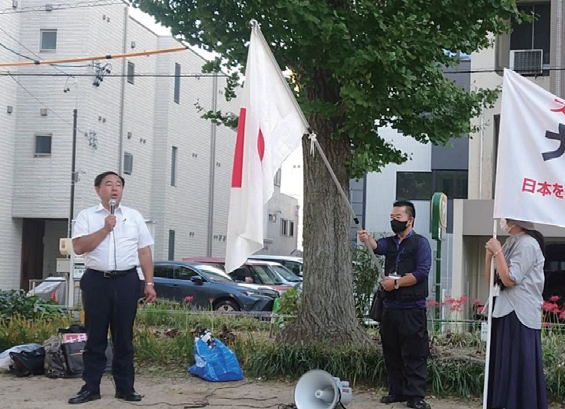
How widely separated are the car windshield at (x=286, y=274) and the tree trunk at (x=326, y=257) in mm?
12293

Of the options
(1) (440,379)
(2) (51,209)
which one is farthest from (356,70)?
(2) (51,209)

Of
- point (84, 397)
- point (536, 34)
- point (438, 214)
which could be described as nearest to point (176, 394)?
point (84, 397)

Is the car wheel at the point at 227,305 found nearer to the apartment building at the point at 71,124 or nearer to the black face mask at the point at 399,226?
the apartment building at the point at 71,124

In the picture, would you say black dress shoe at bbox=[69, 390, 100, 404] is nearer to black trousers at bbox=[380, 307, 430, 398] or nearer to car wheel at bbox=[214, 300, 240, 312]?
black trousers at bbox=[380, 307, 430, 398]

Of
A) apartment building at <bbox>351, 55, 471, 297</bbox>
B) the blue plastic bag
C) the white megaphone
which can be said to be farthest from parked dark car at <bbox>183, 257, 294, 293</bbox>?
the white megaphone

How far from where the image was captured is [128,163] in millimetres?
30750

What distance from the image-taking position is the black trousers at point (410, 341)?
24.5 ft

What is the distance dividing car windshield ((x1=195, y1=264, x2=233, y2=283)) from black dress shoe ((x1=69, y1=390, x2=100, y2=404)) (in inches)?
480

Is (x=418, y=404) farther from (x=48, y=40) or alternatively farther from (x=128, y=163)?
(x=128, y=163)

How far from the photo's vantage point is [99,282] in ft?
24.9

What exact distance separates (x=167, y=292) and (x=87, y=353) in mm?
12460

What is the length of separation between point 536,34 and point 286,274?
8970mm

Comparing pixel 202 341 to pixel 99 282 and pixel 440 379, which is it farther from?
pixel 440 379

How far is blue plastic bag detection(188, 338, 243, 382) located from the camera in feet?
29.3
